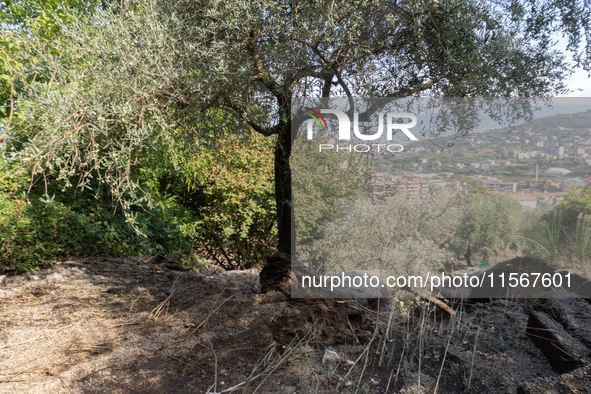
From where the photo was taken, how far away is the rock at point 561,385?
2539 millimetres

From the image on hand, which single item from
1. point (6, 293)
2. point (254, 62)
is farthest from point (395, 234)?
point (6, 293)

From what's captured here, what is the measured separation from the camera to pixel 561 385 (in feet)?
8.44

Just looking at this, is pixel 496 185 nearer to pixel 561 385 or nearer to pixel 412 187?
pixel 412 187

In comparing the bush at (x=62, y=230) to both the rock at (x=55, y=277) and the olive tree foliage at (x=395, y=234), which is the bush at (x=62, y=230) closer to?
the rock at (x=55, y=277)

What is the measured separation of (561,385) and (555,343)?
90 cm

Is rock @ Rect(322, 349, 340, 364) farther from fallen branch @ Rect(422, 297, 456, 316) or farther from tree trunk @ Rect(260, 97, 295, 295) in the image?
fallen branch @ Rect(422, 297, 456, 316)

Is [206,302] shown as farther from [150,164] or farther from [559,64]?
[559,64]

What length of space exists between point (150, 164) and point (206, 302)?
10.6ft

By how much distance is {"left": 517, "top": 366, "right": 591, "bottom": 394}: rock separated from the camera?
8.33 ft

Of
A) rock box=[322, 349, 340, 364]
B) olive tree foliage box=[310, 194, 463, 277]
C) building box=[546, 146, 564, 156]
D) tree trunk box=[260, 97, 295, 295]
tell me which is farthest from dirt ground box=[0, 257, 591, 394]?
building box=[546, 146, 564, 156]

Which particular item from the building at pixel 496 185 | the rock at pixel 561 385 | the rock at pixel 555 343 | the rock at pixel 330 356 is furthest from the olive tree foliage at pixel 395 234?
the rock at pixel 561 385

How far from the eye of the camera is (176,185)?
7906 millimetres

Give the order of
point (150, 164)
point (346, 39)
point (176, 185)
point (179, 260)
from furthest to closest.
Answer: point (176, 185)
point (179, 260)
point (150, 164)
point (346, 39)

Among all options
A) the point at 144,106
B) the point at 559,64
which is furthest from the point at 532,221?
the point at 144,106
